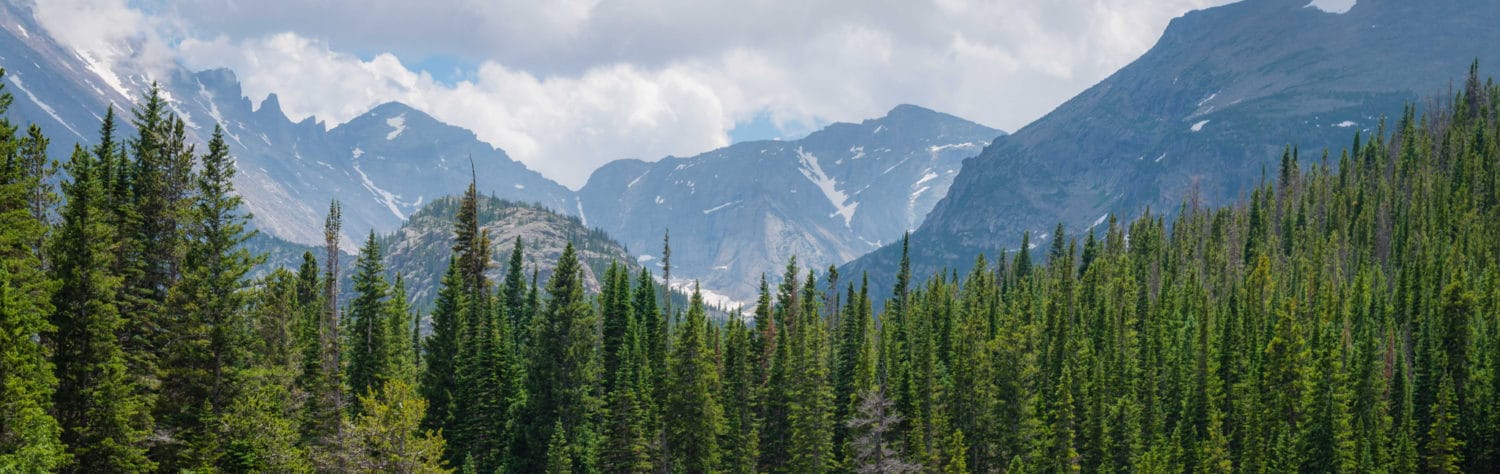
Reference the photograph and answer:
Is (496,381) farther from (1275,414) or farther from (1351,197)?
(1351,197)

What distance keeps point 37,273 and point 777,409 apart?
61831mm

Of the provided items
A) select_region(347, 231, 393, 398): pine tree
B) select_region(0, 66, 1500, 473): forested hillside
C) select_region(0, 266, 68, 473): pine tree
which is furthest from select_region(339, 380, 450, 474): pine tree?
select_region(347, 231, 393, 398): pine tree

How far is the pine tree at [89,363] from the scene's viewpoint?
40906mm

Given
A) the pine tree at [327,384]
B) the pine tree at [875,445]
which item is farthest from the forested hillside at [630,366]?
the pine tree at [875,445]

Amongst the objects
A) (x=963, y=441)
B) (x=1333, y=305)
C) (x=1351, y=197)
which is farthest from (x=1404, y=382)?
(x=1351, y=197)

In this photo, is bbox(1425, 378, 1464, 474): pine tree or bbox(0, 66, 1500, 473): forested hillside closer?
bbox(0, 66, 1500, 473): forested hillside

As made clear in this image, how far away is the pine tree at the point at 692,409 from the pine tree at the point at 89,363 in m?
46.6

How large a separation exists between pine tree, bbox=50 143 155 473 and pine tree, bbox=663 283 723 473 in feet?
153

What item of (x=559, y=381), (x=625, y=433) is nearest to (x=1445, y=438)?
(x=625, y=433)

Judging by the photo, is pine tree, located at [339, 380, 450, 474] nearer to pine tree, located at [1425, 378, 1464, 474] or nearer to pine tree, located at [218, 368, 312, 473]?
pine tree, located at [218, 368, 312, 473]

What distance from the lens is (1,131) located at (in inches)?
1662

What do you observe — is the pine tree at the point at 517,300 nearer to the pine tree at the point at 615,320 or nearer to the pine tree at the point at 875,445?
the pine tree at the point at 615,320

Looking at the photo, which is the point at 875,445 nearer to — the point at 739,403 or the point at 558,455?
the point at 739,403

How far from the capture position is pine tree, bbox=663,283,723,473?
3292 inches
